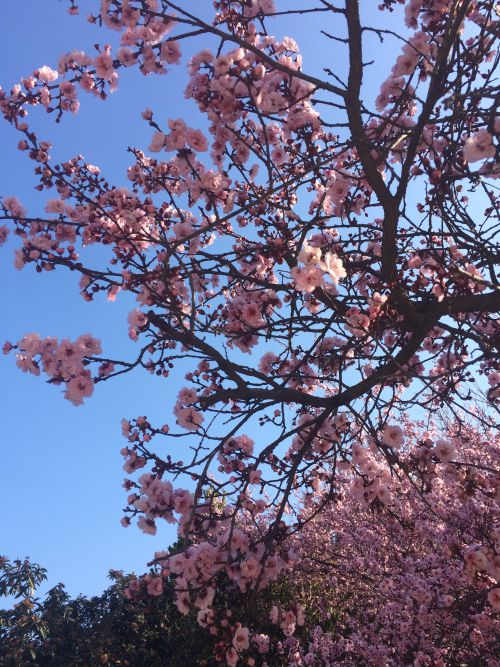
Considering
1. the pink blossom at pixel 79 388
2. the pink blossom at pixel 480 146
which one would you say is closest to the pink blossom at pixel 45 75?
the pink blossom at pixel 79 388

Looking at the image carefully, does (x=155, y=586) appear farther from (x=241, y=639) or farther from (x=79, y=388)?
(x=79, y=388)

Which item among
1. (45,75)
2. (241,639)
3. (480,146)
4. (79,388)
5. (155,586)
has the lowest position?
(241,639)

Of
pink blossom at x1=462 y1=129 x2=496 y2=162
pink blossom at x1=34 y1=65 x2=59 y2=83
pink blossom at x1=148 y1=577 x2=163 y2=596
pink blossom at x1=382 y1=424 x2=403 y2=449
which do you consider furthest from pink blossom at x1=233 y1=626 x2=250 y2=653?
pink blossom at x1=34 y1=65 x2=59 y2=83

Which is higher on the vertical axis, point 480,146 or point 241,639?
point 480,146

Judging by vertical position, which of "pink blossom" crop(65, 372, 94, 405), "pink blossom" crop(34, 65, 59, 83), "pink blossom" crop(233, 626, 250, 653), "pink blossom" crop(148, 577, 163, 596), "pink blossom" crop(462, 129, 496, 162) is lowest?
"pink blossom" crop(233, 626, 250, 653)

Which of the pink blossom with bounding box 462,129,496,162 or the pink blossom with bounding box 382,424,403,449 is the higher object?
the pink blossom with bounding box 462,129,496,162

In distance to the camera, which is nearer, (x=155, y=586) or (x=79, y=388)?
(x=155, y=586)

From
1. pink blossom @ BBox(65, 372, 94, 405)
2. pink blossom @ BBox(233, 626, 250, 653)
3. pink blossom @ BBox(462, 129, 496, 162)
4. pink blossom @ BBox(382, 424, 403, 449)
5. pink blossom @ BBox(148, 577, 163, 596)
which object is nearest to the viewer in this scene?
pink blossom @ BBox(462, 129, 496, 162)

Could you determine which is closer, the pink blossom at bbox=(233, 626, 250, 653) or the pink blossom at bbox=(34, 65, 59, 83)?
the pink blossom at bbox=(233, 626, 250, 653)

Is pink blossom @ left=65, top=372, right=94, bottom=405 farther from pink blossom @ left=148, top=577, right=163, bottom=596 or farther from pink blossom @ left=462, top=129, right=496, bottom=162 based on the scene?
pink blossom @ left=462, top=129, right=496, bottom=162

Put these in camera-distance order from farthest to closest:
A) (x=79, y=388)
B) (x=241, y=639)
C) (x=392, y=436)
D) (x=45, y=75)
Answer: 1. (x=45, y=75)
2. (x=392, y=436)
3. (x=79, y=388)
4. (x=241, y=639)

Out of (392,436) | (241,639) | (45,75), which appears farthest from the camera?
(45,75)

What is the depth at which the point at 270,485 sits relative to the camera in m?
3.88

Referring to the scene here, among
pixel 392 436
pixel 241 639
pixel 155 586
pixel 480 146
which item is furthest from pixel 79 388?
pixel 480 146
